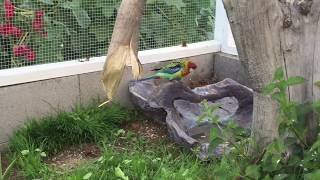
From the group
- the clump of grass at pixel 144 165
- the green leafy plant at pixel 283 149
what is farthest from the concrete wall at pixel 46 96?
the green leafy plant at pixel 283 149

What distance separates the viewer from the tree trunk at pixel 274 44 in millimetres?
1740

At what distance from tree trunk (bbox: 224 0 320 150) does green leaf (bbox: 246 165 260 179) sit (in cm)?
22

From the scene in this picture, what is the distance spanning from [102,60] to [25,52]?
1.70ft

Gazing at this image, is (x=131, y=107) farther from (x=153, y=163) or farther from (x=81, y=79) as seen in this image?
(x=153, y=163)

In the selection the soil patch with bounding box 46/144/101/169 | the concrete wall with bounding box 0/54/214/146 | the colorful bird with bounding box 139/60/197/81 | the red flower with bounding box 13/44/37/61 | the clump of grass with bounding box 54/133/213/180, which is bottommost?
the soil patch with bounding box 46/144/101/169

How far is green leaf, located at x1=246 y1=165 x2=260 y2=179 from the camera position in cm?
169

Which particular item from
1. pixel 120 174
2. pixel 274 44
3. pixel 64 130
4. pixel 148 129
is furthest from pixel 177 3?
pixel 274 44

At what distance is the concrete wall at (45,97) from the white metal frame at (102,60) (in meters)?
0.04

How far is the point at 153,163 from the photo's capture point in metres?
2.70

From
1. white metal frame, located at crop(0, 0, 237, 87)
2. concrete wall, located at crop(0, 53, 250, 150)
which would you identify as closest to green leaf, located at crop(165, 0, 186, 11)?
white metal frame, located at crop(0, 0, 237, 87)

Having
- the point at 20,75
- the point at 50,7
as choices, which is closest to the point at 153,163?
the point at 20,75

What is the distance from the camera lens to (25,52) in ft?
10.3

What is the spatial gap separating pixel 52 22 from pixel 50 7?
0.31 feet

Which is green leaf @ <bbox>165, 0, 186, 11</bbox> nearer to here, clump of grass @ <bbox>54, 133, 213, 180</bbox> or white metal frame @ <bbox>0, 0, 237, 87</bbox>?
white metal frame @ <bbox>0, 0, 237, 87</bbox>
